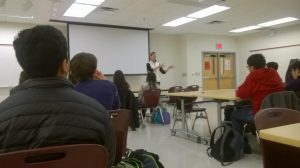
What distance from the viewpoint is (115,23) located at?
6984mm

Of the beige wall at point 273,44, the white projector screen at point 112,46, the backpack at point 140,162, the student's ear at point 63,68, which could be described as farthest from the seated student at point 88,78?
the beige wall at point 273,44

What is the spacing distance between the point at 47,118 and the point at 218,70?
9.17m

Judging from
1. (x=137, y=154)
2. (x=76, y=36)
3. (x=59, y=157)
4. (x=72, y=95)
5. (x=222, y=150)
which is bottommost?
(x=222, y=150)

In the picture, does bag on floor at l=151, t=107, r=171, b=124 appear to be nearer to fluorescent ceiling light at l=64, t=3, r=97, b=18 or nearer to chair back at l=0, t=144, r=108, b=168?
fluorescent ceiling light at l=64, t=3, r=97, b=18

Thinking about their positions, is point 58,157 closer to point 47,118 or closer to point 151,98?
point 47,118

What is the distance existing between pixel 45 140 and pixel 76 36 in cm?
617

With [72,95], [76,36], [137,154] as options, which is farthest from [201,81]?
[72,95]

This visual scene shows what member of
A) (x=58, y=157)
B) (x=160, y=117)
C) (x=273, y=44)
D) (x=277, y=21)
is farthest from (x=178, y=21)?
(x=58, y=157)

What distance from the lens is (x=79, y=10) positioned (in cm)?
565

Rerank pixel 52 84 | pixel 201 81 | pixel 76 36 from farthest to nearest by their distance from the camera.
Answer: pixel 201 81 < pixel 76 36 < pixel 52 84

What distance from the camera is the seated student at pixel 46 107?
0.92 meters

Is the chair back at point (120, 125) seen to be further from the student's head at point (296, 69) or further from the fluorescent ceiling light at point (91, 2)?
the fluorescent ceiling light at point (91, 2)

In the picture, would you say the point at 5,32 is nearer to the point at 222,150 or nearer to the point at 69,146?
the point at 222,150

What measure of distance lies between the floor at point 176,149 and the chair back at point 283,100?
0.71 meters
